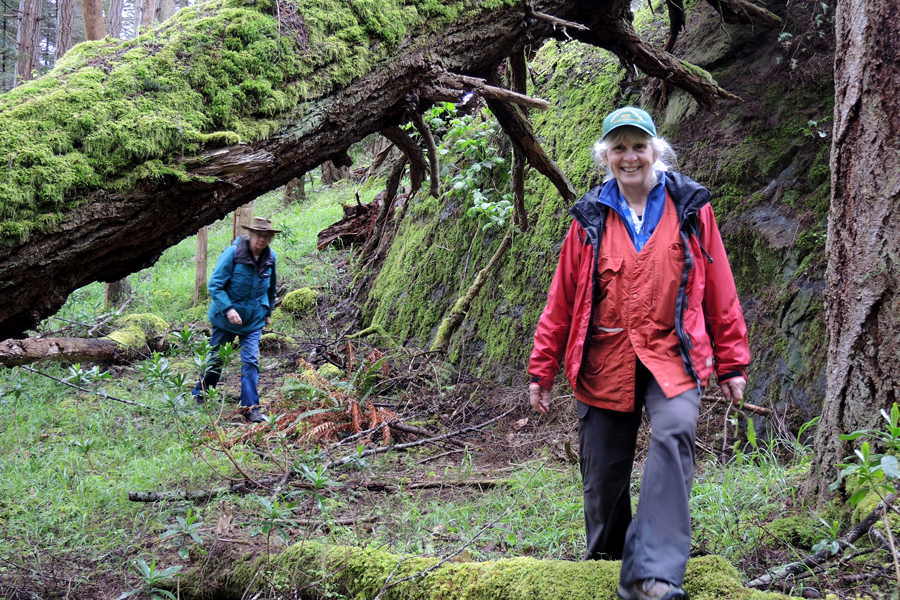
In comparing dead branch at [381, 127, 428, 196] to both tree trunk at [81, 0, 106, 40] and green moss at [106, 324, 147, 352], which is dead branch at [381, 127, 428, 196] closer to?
green moss at [106, 324, 147, 352]

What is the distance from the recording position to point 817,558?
2.62 m

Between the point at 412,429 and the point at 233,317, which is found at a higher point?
the point at 233,317

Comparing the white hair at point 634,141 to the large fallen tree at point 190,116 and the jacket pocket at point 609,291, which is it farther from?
the large fallen tree at point 190,116

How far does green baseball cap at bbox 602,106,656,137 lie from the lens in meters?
2.71

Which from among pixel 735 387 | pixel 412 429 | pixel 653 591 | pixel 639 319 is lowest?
pixel 412 429

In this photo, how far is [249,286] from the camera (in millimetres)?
6715

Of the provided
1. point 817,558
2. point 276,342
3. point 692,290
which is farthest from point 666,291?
point 276,342

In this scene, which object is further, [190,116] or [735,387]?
[190,116]

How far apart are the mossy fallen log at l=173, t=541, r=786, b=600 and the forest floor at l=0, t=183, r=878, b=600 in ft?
0.42

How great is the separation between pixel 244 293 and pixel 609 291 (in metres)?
5.01

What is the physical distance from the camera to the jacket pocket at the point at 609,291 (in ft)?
8.84

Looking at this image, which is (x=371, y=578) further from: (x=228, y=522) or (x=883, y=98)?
(x=883, y=98)

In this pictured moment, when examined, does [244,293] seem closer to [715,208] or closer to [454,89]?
[454,89]

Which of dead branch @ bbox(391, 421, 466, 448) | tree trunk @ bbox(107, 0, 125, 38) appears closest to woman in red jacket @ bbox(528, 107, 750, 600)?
dead branch @ bbox(391, 421, 466, 448)
